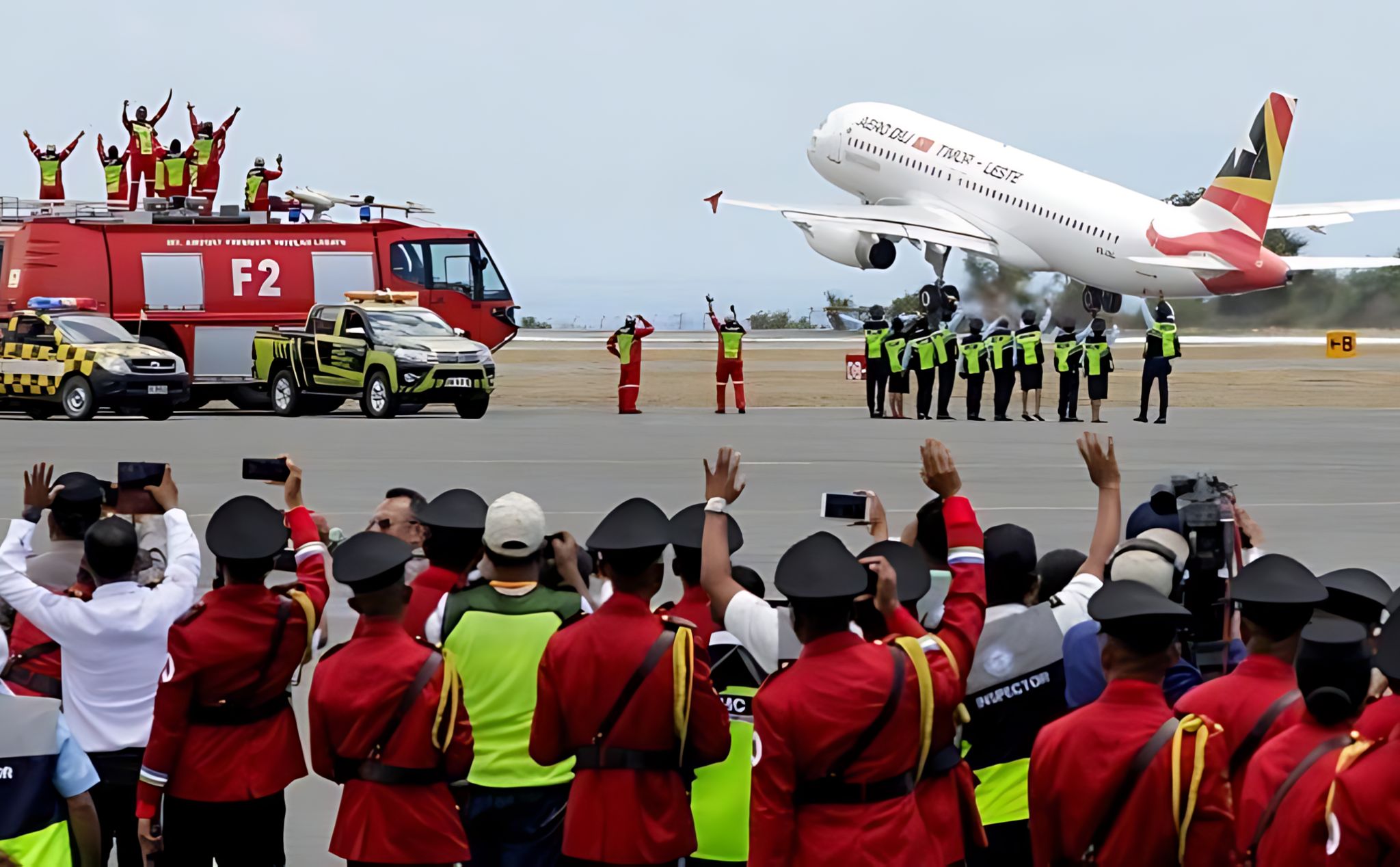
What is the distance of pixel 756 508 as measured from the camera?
711 inches

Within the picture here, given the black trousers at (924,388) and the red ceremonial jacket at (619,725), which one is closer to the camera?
the red ceremonial jacket at (619,725)

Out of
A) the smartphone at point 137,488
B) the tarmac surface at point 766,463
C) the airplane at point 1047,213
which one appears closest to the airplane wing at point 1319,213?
the airplane at point 1047,213

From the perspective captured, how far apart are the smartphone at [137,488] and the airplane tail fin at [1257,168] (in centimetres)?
4666

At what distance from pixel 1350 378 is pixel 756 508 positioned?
124 ft

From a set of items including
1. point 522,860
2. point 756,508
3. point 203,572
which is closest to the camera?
point 522,860

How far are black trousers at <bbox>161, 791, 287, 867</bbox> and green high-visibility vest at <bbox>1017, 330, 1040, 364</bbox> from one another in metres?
29.2

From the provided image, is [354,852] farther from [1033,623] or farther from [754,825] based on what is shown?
[1033,623]

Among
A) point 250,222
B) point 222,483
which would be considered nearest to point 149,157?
point 250,222

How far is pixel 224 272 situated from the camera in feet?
119

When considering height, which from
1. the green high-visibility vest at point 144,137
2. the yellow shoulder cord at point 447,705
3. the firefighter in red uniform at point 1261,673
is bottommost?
the yellow shoulder cord at point 447,705

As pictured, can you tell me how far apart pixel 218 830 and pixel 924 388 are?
29737mm

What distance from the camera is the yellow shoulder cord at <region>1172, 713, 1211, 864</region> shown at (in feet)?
14.5

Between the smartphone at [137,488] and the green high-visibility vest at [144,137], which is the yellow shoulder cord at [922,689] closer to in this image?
the smartphone at [137,488]

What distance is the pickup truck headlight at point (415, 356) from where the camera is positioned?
32.5 metres
